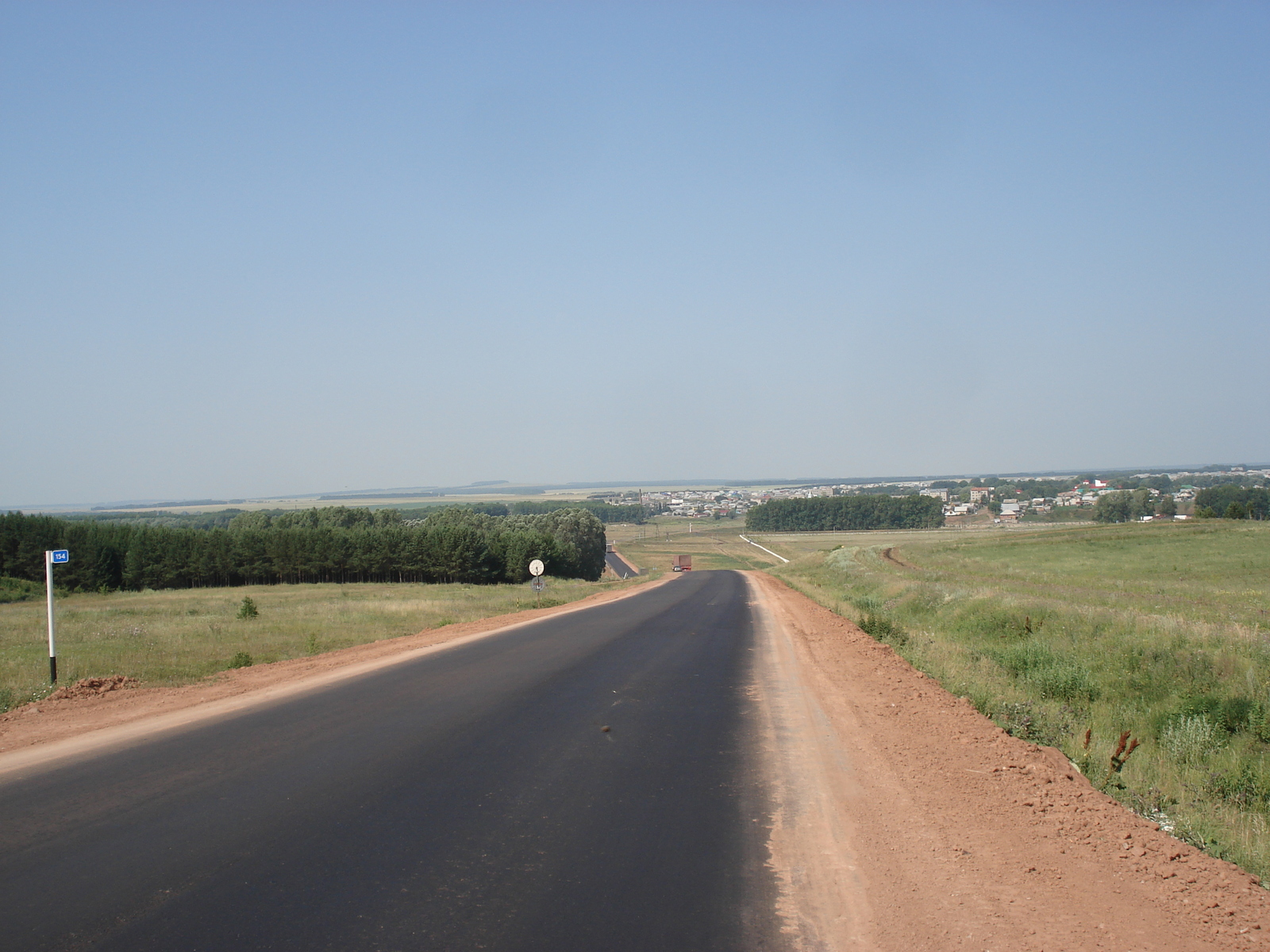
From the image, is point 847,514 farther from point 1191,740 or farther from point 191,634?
point 1191,740

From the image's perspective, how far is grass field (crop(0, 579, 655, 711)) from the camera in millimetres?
15594

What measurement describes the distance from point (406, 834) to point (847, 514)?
17361 centimetres

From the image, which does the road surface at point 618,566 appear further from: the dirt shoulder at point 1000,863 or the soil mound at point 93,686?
the dirt shoulder at point 1000,863

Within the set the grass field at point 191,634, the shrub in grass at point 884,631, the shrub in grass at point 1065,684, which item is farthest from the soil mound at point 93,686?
the shrub in grass at point 884,631

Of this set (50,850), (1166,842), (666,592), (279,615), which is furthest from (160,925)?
(666,592)

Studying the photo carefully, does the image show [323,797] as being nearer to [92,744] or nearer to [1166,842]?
[92,744]

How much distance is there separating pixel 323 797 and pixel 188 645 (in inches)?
607

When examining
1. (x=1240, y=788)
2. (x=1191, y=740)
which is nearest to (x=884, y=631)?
(x=1191, y=740)

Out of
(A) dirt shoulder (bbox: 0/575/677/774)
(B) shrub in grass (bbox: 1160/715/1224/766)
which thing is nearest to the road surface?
(A) dirt shoulder (bbox: 0/575/677/774)

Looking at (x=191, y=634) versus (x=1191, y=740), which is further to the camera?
(x=191, y=634)

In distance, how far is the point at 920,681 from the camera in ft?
47.9

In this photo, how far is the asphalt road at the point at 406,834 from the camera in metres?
4.80

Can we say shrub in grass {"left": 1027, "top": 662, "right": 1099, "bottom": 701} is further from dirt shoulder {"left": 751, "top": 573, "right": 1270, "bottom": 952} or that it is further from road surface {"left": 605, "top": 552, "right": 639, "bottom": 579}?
road surface {"left": 605, "top": 552, "right": 639, "bottom": 579}

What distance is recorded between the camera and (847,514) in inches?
6836
